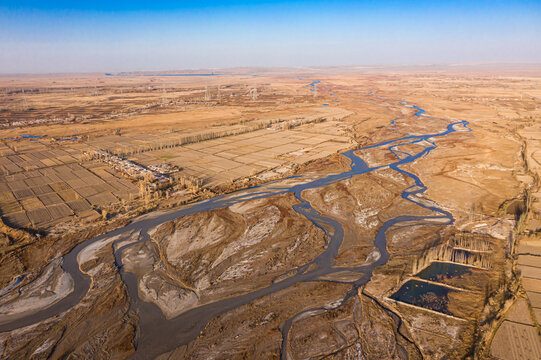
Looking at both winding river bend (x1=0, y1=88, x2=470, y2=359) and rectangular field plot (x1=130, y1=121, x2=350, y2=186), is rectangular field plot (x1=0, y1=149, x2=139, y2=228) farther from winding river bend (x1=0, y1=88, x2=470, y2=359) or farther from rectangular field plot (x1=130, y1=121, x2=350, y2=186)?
rectangular field plot (x1=130, y1=121, x2=350, y2=186)

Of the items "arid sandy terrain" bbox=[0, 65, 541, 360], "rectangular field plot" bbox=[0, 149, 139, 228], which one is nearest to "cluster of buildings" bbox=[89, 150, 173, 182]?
"arid sandy terrain" bbox=[0, 65, 541, 360]

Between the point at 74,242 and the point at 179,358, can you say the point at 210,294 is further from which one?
the point at 74,242

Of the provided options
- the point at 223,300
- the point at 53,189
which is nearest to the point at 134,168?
the point at 53,189

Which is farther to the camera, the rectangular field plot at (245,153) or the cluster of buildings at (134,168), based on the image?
the rectangular field plot at (245,153)

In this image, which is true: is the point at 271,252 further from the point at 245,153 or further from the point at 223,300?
the point at 245,153

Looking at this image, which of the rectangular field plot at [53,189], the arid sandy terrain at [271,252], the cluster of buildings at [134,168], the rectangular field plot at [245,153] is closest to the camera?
the arid sandy terrain at [271,252]

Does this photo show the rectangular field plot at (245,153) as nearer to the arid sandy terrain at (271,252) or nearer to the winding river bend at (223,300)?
the arid sandy terrain at (271,252)

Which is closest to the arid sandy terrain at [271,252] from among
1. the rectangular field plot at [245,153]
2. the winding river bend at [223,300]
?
the winding river bend at [223,300]
